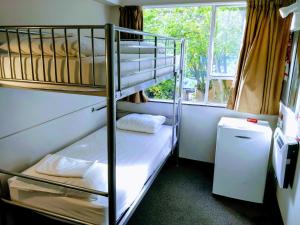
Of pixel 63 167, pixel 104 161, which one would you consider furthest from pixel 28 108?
pixel 104 161

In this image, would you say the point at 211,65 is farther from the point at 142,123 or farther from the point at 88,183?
the point at 88,183

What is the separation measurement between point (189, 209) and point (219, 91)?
1.62 metres

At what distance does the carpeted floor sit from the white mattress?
0.30m

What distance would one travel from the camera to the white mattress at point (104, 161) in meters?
1.72

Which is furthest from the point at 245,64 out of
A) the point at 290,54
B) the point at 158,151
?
the point at 158,151

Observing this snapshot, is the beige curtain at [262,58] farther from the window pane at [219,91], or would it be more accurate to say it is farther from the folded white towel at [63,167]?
the folded white towel at [63,167]

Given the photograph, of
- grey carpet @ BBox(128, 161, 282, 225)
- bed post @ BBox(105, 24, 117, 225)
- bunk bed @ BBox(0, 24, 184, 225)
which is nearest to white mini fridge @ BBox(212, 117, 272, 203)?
grey carpet @ BBox(128, 161, 282, 225)

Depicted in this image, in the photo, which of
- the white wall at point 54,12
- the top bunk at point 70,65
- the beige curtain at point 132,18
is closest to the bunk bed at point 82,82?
the top bunk at point 70,65

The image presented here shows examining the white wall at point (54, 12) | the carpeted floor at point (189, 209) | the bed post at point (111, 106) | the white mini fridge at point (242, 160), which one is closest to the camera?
the bed post at point (111, 106)

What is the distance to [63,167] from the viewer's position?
201 centimetres

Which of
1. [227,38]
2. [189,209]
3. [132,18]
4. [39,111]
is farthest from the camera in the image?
[132,18]

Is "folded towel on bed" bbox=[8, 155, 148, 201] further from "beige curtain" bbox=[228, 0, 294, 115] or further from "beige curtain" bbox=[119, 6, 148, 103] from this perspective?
"beige curtain" bbox=[119, 6, 148, 103]

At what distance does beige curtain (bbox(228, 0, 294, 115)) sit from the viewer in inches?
109

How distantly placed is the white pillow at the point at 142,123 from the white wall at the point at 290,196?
59.1 inches
